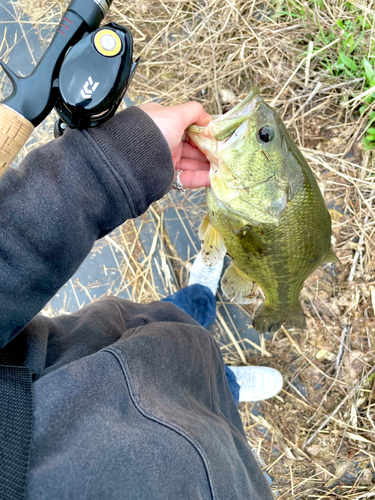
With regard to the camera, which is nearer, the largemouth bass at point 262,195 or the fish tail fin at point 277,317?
the largemouth bass at point 262,195

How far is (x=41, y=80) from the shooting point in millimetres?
870

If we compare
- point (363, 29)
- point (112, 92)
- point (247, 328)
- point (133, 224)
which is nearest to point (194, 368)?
point (112, 92)

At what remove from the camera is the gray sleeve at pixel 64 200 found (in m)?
0.86

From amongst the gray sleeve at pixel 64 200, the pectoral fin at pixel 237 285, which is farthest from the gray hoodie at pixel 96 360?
the pectoral fin at pixel 237 285

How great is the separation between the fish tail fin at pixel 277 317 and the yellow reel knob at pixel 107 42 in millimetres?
1367

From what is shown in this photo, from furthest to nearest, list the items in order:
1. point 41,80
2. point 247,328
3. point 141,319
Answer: point 247,328 < point 141,319 < point 41,80

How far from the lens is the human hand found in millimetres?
1096

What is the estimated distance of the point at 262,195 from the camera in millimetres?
1238

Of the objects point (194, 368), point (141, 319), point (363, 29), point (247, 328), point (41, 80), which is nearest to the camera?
point (41, 80)

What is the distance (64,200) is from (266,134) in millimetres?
755

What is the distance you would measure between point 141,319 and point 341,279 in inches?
58.9

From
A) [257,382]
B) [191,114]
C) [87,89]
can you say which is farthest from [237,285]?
[87,89]

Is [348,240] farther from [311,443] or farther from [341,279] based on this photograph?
[311,443]

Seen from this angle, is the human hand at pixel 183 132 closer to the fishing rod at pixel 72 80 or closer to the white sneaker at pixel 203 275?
the fishing rod at pixel 72 80
